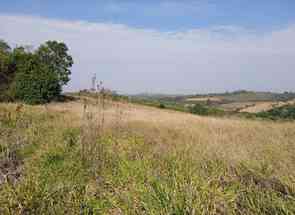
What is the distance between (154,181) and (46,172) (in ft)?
6.64

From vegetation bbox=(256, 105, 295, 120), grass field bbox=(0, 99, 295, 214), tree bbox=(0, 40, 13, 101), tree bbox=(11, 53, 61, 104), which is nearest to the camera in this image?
grass field bbox=(0, 99, 295, 214)

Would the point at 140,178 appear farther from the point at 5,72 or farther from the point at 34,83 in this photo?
the point at 5,72

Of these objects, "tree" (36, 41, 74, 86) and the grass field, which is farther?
"tree" (36, 41, 74, 86)

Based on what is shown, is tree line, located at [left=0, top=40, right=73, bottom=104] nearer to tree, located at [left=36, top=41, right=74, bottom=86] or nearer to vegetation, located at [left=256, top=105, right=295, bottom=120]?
tree, located at [left=36, top=41, right=74, bottom=86]

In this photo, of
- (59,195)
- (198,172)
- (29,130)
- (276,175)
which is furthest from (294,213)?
(29,130)

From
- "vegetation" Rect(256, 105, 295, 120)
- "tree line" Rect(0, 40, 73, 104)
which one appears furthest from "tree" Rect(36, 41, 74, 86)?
"vegetation" Rect(256, 105, 295, 120)

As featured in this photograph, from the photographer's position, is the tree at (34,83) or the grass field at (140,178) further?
the tree at (34,83)

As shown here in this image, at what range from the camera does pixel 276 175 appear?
3750mm

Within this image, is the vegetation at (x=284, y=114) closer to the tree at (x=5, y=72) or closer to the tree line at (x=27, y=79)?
the tree line at (x=27, y=79)

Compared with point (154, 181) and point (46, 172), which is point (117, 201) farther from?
point (46, 172)

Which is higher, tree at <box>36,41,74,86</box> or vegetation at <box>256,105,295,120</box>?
tree at <box>36,41,74,86</box>

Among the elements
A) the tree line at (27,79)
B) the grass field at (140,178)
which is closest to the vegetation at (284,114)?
the grass field at (140,178)

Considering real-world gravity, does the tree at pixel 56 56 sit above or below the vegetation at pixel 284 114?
above

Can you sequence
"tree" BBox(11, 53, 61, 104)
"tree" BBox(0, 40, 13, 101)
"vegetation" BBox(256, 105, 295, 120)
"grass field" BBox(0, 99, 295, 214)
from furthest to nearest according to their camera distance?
"tree" BBox(0, 40, 13, 101) < "tree" BBox(11, 53, 61, 104) < "vegetation" BBox(256, 105, 295, 120) < "grass field" BBox(0, 99, 295, 214)
